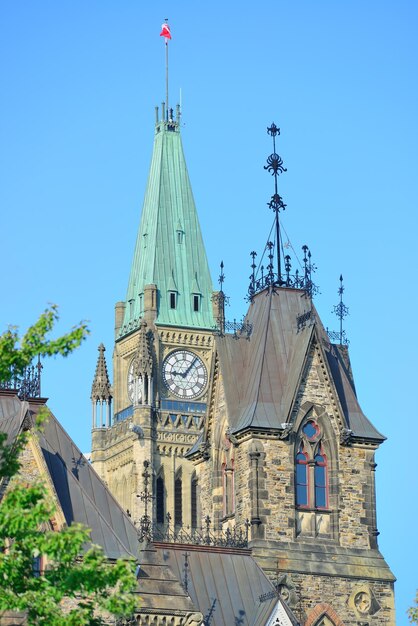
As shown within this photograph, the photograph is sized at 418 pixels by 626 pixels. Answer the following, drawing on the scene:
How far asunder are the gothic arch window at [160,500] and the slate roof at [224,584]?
88231 millimetres

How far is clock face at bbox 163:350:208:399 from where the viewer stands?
15975cm

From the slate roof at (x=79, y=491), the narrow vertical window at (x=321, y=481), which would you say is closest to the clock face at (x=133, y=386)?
the narrow vertical window at (x=321, y=481)

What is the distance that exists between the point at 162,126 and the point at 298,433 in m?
96.3

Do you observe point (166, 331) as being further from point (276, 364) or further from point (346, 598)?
point (346, 598)

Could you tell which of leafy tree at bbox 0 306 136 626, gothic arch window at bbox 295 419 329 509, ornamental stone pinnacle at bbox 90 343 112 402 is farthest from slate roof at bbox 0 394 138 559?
ornamental stone pinnacle at bbox 90 343 112 402

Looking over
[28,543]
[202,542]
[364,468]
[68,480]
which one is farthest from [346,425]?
[28,543]

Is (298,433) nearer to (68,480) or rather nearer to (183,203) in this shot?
(68,480)

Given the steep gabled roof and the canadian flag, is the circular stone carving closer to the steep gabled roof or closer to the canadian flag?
the steep gabled roof

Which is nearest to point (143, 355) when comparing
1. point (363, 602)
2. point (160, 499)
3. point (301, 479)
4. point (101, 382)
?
point (101, 382)

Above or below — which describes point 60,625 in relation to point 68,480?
below

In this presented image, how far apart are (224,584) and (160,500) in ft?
301

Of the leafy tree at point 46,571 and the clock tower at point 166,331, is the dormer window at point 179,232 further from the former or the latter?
the leafy tree at point 46,571

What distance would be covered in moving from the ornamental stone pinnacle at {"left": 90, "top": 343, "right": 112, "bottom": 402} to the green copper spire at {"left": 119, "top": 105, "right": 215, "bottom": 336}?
17.3 feet

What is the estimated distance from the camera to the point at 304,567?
6469 centimetres
